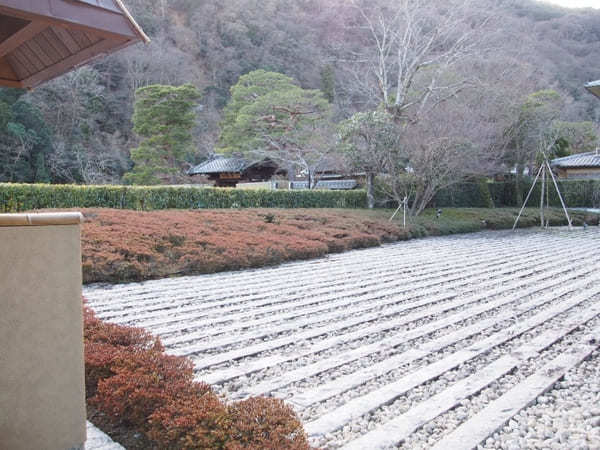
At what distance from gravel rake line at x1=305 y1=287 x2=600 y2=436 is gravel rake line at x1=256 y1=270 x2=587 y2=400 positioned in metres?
0.15

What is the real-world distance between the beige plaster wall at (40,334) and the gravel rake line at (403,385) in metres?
1.09

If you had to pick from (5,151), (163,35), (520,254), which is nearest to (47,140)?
(5,151)

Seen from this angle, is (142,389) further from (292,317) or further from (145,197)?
(145,197)

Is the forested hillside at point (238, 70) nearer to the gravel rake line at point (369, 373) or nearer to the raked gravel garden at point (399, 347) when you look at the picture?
the raked gravel garden at point (399, 347)

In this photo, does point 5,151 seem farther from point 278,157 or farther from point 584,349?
point 584,349

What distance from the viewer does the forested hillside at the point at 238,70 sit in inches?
794

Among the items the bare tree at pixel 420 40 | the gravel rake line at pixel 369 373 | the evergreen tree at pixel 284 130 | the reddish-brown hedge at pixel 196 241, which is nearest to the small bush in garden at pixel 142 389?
the gravel rake line at pixel 369 373

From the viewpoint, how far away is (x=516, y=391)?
2.59 metres

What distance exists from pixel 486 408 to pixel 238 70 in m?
34.7

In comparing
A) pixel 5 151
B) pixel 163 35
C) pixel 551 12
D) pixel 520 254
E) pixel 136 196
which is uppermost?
pixel 551 12

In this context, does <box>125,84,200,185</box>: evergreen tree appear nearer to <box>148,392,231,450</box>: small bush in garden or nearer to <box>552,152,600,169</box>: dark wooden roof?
<box>148,392,231,450</box>: small bush in garden

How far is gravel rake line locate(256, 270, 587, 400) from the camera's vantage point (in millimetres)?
2582

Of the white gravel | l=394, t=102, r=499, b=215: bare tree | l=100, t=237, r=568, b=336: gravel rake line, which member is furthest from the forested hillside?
the white gravel

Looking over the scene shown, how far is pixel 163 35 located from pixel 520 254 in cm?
3020
